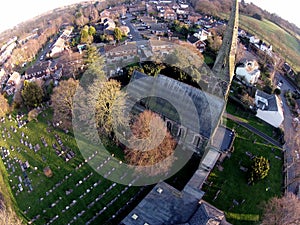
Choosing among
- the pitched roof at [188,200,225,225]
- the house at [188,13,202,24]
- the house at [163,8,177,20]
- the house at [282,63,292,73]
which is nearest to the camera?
the pitched roof at [188,200,225,225]

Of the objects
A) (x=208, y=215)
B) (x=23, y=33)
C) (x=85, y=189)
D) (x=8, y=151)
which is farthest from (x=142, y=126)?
(x=23, y=33)

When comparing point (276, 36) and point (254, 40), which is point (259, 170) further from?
point (276, 36)

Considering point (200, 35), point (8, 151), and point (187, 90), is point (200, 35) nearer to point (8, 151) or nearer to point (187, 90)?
point (187, 90)

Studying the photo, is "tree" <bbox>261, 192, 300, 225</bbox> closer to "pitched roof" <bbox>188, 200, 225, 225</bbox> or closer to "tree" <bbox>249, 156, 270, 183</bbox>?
"tree" <bbox>249, 156, 270, 183</bbox>

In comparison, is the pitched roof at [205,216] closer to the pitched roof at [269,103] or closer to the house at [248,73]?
the pitched roof at [269,103]

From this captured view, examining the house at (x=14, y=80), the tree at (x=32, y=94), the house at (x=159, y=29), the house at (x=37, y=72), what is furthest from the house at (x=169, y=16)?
the tree at (x=32, y=94)

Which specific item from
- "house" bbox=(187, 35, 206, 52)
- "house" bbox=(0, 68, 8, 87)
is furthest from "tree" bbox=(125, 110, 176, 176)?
"house" bbox=(0, 68, 8, 87)
